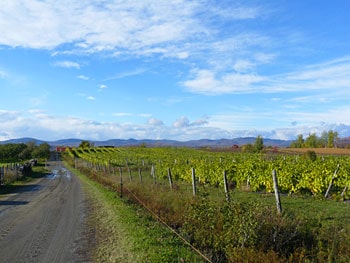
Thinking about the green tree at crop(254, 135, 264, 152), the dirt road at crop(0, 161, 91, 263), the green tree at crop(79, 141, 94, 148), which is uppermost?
the green tree at crop(79, 141, 94, 148)

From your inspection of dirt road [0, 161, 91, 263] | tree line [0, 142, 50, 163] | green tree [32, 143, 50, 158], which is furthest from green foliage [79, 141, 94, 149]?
dirt road [0, 161, 91, 263]

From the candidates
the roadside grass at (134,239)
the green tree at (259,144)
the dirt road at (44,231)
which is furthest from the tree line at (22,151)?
the roadside grass at (134,239)

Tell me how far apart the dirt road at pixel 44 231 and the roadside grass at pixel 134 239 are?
488 millimetres

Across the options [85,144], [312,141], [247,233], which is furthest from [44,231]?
[312,141]

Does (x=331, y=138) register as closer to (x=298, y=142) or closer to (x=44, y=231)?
(x=298, y=142)

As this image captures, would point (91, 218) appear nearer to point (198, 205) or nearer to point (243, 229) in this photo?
point (198, 205)

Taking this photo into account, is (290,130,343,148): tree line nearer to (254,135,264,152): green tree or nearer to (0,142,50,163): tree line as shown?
(254,135,264,152): green tree

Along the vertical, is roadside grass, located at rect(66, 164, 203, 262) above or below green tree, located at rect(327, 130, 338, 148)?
below

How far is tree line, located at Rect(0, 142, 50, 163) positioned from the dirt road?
6883 cm

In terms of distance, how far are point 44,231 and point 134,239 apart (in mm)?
3505

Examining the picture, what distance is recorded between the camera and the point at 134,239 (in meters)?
9.35

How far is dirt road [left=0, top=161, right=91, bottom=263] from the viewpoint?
8.68 metres

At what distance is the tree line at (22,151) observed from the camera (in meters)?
81.5

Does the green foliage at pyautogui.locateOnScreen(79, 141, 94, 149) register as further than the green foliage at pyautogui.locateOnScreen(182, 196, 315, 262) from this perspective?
Yes
